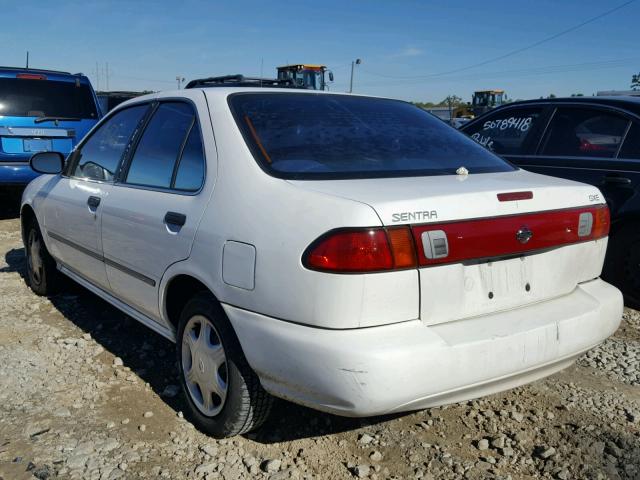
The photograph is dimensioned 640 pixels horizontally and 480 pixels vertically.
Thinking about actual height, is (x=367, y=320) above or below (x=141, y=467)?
above

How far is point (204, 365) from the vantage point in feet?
9.14

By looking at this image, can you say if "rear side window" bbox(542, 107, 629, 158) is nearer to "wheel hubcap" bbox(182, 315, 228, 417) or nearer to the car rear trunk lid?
the car rear trunk lid

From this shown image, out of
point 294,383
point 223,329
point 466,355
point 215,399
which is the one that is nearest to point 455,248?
point 466,355

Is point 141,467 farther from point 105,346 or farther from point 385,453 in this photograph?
point 105,346

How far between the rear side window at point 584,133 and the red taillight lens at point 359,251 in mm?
3077

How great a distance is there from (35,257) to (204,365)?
2793 mm

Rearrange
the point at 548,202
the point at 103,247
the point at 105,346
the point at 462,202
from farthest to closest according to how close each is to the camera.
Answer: the point at 105,346, the point at 103,247, the point at 548,202, the point at 462,202

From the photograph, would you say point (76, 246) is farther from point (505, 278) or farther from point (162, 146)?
point (505, 278)

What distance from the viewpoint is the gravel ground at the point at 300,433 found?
2609mm

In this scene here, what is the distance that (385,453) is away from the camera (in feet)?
8.91

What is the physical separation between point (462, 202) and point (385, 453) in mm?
1178

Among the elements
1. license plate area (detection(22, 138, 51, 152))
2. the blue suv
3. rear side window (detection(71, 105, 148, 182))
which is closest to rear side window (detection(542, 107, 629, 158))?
rear side window (detection(71, 105, 148, 182))

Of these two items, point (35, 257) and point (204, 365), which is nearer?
point (204, 365)

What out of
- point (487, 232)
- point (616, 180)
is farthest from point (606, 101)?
point (487, 232)
